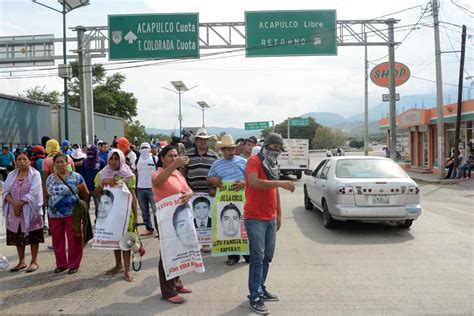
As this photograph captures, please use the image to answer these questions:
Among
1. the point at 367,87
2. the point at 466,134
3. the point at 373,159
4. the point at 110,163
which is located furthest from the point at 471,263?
the point at 367,87

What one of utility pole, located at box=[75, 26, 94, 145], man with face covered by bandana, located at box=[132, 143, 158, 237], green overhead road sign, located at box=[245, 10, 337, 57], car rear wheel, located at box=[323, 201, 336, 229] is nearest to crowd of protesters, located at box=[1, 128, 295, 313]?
man with face covered by bandana, located at box=[132, 143, 158, 237]

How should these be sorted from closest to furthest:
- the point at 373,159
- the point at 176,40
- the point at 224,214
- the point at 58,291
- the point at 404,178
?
the point at 58,291 < the point at 224,214 < the point at 404,178 < the point at 373,159 < the point at 176,40

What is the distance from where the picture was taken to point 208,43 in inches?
740

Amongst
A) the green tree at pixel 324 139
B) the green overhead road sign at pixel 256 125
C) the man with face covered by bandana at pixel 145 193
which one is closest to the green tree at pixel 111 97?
the green overhead road sign at pixel 256 125

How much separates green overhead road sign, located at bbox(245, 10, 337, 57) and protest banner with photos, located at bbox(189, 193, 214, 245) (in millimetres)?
13294

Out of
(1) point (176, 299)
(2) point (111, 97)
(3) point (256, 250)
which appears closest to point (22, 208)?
(1) point (176, 299)

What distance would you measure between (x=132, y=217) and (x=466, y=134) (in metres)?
22.8

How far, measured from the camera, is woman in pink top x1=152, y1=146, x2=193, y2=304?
4.56 metres

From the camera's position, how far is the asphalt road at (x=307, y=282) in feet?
15.1

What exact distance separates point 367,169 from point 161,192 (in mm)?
5079

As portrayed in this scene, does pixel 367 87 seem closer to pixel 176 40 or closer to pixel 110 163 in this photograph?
pixel 176 40

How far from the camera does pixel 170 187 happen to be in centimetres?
470

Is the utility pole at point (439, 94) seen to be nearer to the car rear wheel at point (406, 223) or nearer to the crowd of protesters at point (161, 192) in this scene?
the car rear wheel at point (406, 223)

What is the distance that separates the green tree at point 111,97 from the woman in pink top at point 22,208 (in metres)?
48.7
